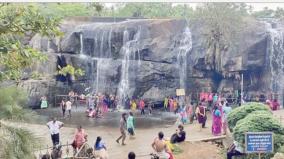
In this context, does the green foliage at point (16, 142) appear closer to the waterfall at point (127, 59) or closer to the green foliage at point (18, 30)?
the green foliage at point (18, 30)

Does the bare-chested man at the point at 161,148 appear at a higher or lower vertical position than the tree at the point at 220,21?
lower

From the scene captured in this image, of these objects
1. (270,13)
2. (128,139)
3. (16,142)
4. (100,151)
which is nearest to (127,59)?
(270,13)

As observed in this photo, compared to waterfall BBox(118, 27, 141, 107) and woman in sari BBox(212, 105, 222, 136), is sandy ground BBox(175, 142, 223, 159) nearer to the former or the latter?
woman in sari BBox(212, 105, 222, 136)

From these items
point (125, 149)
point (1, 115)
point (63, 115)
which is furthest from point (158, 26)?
point (1, 115)

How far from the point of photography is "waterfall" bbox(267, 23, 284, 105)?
71.6 feet

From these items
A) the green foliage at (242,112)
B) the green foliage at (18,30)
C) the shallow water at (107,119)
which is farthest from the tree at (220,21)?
the green foliage at (18,30)

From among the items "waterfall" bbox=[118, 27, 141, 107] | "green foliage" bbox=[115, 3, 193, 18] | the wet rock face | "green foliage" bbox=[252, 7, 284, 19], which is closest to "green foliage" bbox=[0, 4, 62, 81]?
the wet rock face

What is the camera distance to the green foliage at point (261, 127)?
973 cm

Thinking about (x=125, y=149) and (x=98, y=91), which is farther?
(x=98, y=91)

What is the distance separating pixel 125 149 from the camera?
40.2 ft

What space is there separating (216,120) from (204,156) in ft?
6.76

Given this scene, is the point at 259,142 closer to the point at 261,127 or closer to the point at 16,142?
the point at 261,127

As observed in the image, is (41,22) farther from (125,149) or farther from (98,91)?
(98,91)

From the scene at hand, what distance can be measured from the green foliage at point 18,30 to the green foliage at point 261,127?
4.84m
